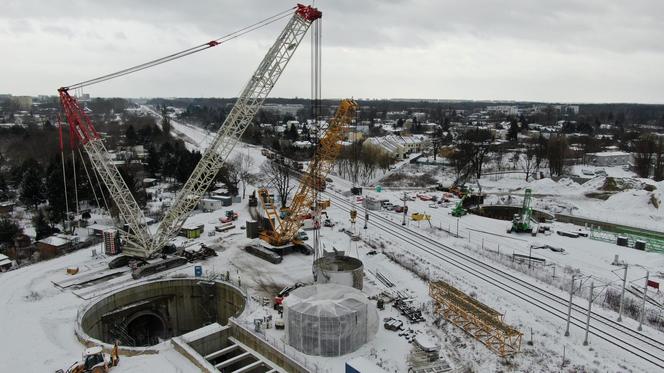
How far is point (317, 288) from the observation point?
25000 millimetres

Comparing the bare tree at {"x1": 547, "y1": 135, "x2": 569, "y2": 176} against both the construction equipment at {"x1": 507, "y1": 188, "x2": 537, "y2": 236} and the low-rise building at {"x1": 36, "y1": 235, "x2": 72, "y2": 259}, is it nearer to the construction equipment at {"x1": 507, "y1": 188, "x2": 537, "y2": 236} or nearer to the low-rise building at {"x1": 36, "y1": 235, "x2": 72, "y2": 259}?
the construction equipment at {"x1": 507, "y1": 188, "x2": 537, "y2": 236}

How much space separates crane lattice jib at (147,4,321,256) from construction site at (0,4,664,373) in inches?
4.3

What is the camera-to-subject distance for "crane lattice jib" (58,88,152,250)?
3322 cm

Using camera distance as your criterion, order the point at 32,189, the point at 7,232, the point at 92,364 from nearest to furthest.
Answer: the point at 92,364
the point at 7,232
the point at 32,189

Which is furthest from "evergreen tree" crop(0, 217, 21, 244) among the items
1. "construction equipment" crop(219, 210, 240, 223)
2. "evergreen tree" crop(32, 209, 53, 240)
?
"construction equipment" crop(219, 210, 240, 223)

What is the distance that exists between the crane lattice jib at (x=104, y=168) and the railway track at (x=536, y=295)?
71.5ft

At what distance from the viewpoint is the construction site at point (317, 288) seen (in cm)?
2202

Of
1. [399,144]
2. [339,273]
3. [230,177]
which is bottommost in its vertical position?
[339,273]

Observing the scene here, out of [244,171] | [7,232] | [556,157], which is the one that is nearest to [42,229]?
[7,232]

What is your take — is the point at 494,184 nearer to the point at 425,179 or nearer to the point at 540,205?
the point at 425,179

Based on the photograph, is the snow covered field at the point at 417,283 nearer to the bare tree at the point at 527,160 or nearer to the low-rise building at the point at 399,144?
the bare tree at the point at 527,160

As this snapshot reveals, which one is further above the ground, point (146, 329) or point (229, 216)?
point (229, 216)

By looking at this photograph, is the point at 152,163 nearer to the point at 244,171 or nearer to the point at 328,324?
the point at 244,171

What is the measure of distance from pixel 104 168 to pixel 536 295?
31.8 m
